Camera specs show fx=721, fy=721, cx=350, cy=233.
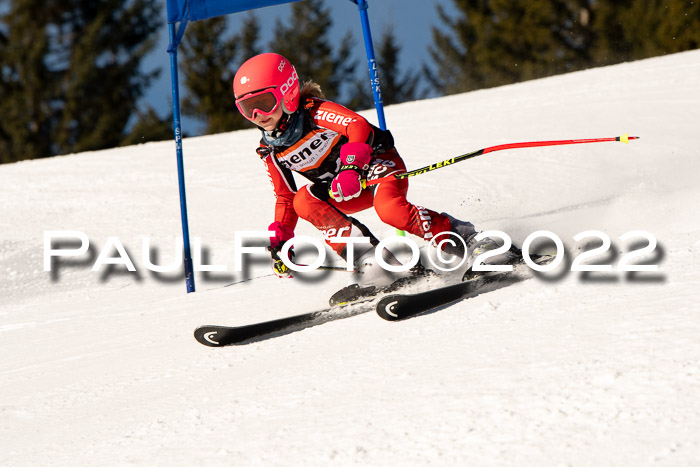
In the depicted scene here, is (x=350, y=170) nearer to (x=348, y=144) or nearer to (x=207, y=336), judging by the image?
(x=348, y=144)

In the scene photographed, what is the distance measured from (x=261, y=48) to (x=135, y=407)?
31.9 meters

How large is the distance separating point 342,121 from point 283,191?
588 millimetres

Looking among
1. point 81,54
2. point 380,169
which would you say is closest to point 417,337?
point 380,169

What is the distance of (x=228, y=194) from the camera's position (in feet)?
27.5

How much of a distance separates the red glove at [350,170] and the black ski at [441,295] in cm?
61

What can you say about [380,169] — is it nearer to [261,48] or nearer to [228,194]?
[228,194]

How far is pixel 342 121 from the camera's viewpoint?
3787 mm

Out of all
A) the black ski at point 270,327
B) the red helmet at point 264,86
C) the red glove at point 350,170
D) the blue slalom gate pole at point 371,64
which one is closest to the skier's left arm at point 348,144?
the red glove at point 350,170

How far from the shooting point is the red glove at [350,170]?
3512 mm

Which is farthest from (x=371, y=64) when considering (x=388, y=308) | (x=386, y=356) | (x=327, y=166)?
(x=386, y=356)

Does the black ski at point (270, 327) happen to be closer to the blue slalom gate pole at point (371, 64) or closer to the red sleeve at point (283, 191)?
the red sleeve at point (283, 191)

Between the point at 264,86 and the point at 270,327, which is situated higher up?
the point at 264,86

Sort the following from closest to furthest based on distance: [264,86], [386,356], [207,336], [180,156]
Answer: [386,356] < [207,336] < [264,86] < [180,156]

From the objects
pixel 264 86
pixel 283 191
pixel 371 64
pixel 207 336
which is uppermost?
pixel 371 64
